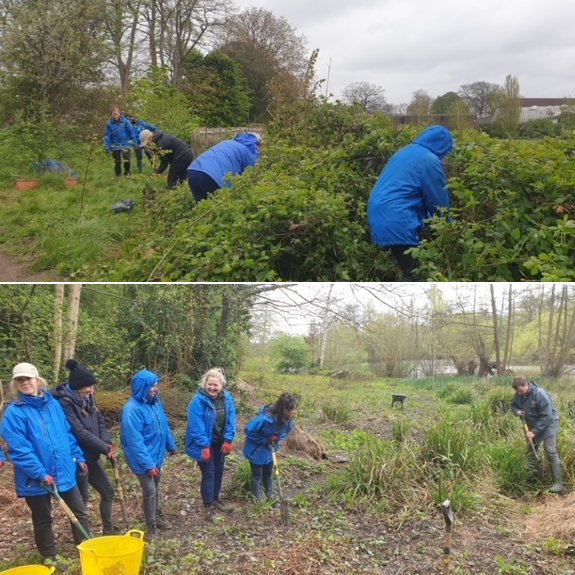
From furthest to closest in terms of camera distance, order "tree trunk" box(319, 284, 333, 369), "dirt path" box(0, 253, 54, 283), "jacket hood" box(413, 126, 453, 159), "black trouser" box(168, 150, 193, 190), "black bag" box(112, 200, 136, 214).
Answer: "black trouser" box(168, 150, 193, 190)
"black bag" box(112, 200, 136, 214)
"dirt path" box(0, 253, 54, 283)
"jacket hood" box(413, 126, 453, 159)
"tree trunk" box(319, 284, 333, 369)

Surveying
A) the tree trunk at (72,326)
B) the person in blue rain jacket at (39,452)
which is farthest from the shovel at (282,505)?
the tree trunk at (72,326)

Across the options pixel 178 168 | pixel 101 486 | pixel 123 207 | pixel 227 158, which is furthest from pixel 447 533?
pixel 178 168

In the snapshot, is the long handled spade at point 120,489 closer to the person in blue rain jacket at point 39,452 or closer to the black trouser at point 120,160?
the person in blue rain jacket at point 39,452

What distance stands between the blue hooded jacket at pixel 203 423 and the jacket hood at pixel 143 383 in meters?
A: 0.37

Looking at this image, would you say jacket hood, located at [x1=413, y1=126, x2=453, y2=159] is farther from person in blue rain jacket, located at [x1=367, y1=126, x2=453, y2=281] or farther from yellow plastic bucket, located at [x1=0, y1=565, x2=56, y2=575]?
yellow plastic bucket, located at [x1=0, y1=565, x2=56, y2=575]

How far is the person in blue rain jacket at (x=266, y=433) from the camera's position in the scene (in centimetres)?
411

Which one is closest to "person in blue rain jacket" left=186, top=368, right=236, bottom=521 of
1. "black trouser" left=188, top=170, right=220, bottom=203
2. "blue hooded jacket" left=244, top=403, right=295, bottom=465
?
"blue hooded jacket" left=244, top=403, right=295, bottom=465

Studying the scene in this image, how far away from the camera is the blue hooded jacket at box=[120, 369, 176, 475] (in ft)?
12.3

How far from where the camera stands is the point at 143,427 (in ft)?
12.5

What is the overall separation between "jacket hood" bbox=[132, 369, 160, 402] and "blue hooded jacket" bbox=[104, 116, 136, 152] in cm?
819

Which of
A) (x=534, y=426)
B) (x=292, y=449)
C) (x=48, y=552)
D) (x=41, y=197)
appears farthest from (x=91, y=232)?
(x=534, y=426)

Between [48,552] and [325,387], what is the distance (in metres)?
1.93

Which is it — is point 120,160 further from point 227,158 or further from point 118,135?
point 227,158

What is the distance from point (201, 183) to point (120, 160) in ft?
17.1
